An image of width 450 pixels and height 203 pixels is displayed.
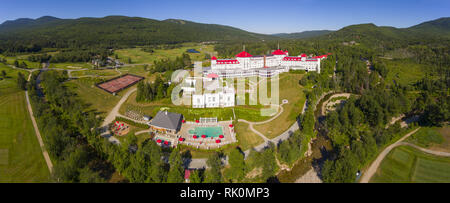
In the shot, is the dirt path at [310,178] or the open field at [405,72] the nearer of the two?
the dirt path at [310,178]

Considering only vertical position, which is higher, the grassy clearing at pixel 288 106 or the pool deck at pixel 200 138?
the grassy clearing at pixel 288 106

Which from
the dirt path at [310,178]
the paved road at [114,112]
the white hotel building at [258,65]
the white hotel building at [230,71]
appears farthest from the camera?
the white hotel building at [258,65]

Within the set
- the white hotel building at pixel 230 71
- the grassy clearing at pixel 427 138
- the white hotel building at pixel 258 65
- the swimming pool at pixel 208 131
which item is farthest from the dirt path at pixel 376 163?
the white hotel building at pixel 258 65

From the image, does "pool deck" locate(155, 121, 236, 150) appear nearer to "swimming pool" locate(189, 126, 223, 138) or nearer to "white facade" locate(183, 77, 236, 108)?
"swimming pool" locate(189, 126, 223, 138)

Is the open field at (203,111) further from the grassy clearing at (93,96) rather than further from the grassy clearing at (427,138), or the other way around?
the grassy clearing at (427,138)

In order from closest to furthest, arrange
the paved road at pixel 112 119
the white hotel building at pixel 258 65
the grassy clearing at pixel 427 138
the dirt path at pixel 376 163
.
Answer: the dirt path at pixel 376 163 < the grassy clearing at pixel 427 138 < the paved road at pixel 112 119 < the white hotel building at pixel 258 65

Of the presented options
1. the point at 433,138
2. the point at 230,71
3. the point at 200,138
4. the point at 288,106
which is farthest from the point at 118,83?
the point at 433,138

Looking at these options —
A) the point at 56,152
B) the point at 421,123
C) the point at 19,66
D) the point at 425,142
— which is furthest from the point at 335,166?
the point at 19,66

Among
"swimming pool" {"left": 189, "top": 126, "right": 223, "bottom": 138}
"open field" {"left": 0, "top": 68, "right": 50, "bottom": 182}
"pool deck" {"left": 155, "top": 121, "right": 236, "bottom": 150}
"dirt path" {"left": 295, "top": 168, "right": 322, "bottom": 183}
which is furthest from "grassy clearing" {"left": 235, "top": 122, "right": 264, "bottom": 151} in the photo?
"open field" {"left": 0, "top": 68, "right": 50, "bottom": 182}
